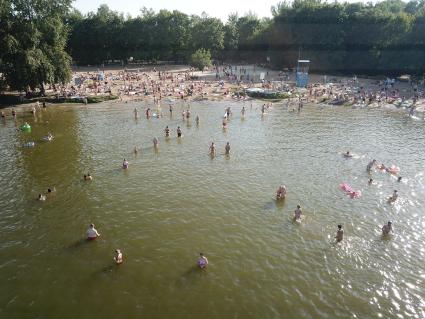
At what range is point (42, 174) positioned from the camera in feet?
98.9

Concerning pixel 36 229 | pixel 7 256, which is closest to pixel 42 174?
pixel 36 229

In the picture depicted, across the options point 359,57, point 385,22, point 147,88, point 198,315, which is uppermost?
point 385,22

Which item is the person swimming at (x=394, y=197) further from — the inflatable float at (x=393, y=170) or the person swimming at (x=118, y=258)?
the person swimming at (x=118, y=258)

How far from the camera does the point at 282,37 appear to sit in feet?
270

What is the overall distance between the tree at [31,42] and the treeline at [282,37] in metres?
31.5

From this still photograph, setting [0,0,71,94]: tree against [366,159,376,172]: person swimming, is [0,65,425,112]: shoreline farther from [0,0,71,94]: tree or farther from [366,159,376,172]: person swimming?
[366,159,376,172]: person swimming

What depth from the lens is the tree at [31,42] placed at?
5084cm

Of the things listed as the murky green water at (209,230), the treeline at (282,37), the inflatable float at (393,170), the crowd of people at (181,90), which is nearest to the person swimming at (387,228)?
the murky green water at (209,230)

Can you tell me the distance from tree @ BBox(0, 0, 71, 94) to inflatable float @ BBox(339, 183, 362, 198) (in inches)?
1763

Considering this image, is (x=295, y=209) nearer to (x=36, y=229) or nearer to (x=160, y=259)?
(x=160, y=259)

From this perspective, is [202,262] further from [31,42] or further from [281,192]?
[31,42]

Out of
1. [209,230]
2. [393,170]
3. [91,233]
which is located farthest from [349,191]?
[91,233]

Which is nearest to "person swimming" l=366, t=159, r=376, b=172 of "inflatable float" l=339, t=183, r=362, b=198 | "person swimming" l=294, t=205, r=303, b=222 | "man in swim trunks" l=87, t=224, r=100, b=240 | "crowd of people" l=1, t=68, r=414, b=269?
"inflatable float" l=339, t=183, r=362, b=198

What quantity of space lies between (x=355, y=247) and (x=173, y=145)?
72.1 feet
